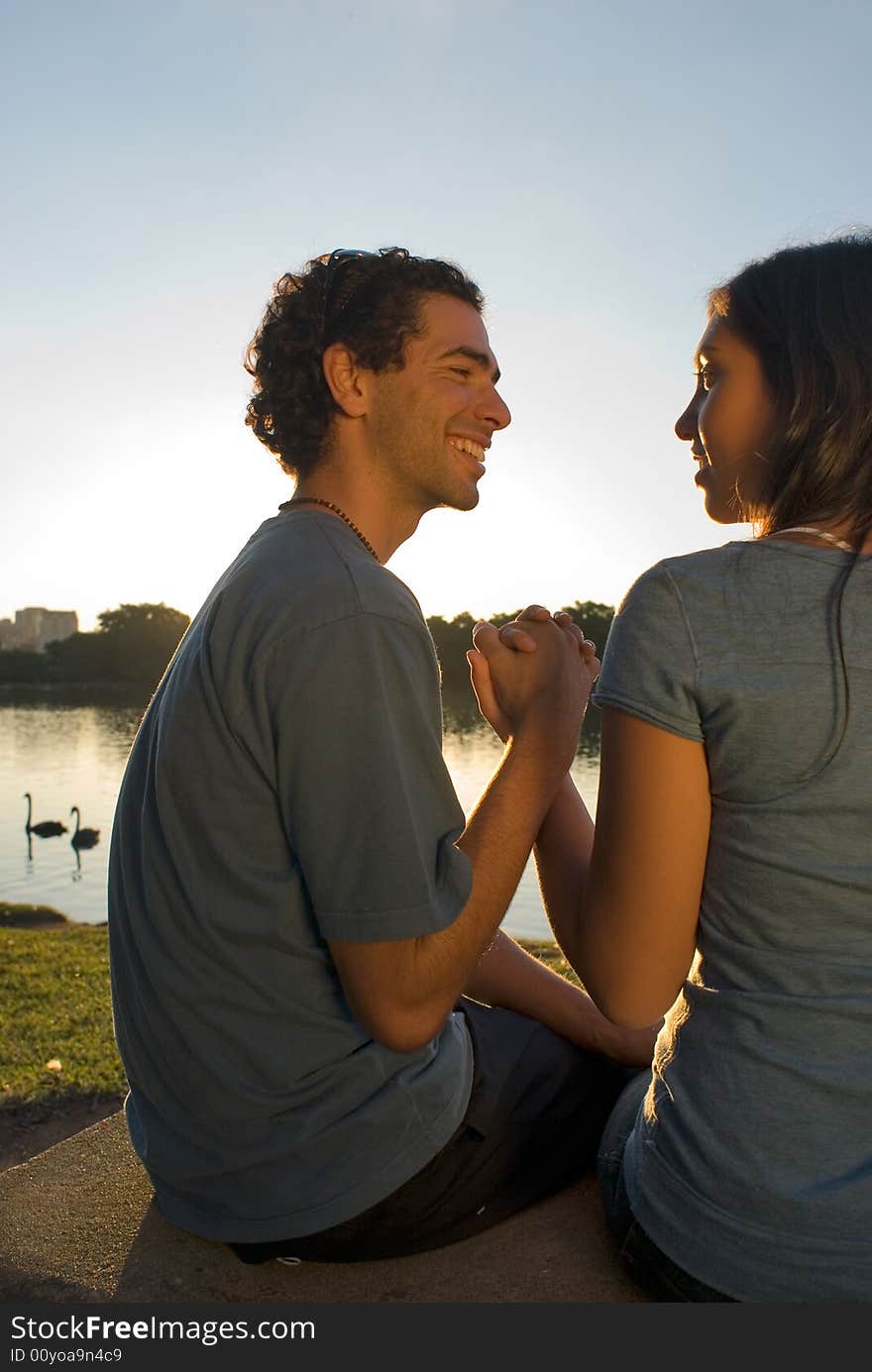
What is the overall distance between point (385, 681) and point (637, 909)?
50cm

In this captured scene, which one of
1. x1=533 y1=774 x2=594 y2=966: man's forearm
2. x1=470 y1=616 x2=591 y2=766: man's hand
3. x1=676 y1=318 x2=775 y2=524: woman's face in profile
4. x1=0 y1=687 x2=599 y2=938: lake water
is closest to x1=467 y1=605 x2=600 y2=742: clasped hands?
x1=470 y1=616 x2=591 y2=766: man's hand

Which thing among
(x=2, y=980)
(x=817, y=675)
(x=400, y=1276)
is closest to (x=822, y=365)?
(x=817, y=675)

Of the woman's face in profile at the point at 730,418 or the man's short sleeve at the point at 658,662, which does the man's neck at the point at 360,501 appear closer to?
the woman's face in profile at the point at 730,418

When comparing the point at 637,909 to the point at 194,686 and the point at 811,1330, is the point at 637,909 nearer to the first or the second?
the point at 811,1330

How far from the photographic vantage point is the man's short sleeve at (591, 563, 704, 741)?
147cm

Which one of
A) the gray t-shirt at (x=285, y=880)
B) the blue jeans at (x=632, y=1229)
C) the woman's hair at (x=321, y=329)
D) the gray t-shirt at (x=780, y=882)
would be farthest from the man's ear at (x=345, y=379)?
the blue jeans at (x=632, y=1229)

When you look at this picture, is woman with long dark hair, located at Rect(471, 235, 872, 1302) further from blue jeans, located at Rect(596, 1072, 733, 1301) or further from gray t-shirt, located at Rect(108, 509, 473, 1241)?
gray t-shirt, located at Rect(108, 509, 473, 1241)

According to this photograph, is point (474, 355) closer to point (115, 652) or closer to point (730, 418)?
point (730, 418)

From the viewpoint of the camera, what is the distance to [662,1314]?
1.60 metres

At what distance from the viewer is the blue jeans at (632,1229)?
5.19ft

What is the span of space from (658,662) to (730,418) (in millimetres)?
433

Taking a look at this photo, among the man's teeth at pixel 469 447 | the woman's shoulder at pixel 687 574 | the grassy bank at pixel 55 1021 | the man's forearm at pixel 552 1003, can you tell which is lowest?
the grassy bank at pixel 55 1021

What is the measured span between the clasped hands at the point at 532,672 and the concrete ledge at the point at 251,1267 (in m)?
0.94

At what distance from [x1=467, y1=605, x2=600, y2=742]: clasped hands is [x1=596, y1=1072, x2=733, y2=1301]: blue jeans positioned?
2.26 feet
